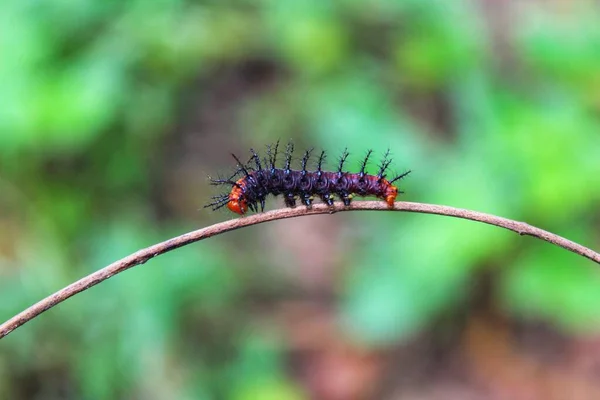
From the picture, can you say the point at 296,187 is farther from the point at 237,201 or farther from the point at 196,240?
the point at 196,240

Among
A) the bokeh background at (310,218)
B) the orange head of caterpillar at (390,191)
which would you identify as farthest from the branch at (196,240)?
the bokeh background at (310,218)

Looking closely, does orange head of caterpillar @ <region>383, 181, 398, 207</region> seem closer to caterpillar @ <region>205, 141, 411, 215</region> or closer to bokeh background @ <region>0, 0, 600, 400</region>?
caterpillar @ <region>205, 141, 411, 215</region>

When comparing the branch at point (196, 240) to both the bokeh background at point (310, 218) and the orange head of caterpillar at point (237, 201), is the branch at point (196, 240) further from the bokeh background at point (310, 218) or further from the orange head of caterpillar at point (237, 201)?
the bokeh background at point (310, 218)

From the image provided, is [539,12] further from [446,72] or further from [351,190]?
[351,190]

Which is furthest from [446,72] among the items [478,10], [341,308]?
[341,308]

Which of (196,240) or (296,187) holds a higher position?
(296,187)

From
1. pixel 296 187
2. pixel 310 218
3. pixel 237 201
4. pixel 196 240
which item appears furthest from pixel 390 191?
Answer: pixel 310 218

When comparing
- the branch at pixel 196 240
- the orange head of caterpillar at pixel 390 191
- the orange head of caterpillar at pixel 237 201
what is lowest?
the branch at pixel 196 240

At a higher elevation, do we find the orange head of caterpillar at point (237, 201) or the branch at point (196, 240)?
the orange head of caterpillar at point (237, 201)
